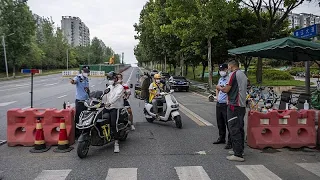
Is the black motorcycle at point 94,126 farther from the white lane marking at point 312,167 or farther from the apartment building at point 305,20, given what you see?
the apartment building at point 305,20

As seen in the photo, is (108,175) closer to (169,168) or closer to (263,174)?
A: (169,168)

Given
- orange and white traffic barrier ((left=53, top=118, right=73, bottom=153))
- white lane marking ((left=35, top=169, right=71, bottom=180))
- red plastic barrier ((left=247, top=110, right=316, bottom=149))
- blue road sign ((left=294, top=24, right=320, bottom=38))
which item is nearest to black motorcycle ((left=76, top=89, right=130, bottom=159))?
orange and white traffic barrier ((left=53, top=118, right=73, bottom=153))

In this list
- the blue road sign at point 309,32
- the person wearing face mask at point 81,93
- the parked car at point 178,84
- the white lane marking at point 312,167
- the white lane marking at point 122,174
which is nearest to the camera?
the white lane marking at point 122,174

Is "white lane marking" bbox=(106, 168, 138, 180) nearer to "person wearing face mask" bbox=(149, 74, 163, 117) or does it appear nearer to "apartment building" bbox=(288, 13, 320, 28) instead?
"person wearing face mask" bbox=(149, 74, 163, 117)

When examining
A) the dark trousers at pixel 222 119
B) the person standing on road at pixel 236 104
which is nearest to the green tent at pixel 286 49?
the dark trousers at pixel 222 119

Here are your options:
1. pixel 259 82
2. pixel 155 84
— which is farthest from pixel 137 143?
pixel 259 82

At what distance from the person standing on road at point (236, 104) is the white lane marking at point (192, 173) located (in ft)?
3.28

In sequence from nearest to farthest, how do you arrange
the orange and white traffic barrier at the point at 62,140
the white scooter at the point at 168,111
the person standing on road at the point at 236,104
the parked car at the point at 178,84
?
the person standing on road at the point at 236,104
the orange and white traffic barrier at the point at 62,140
the white scooter at the point at 168,111
the parked car at the point at 178,84

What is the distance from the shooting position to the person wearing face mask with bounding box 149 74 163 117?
10.5 meters

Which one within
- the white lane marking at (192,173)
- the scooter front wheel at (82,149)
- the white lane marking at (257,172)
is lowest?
the white lane marking at (257,172)

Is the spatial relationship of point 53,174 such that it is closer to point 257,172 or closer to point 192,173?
point 192,173

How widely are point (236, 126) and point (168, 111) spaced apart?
358 centimetres

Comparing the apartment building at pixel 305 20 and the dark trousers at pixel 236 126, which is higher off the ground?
the apartment building at pixel 305 20

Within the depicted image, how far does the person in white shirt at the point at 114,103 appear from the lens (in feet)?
24.1
